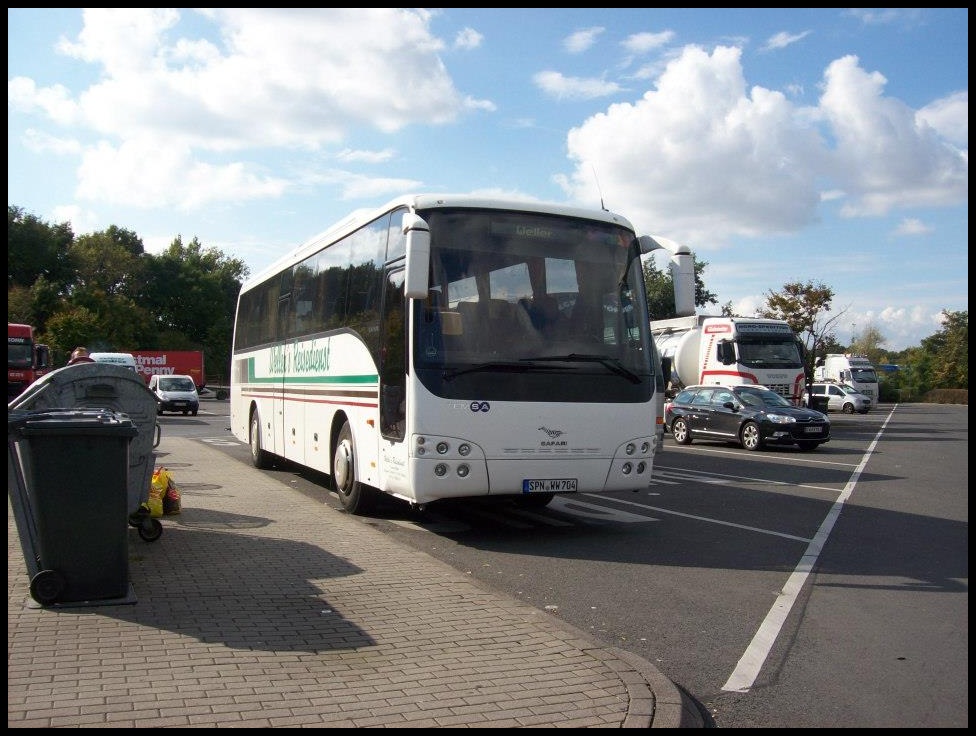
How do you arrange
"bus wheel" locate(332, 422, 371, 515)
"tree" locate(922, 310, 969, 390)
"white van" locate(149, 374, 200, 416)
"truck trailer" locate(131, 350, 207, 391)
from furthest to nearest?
"tree" locate(922, 310, 969, 390) → "truck trailer" locate(131, 350, 207, 391) → "white van" locate(149, 374, 200, 416) → "bus wheel" locate(332, 422, 371, 515)

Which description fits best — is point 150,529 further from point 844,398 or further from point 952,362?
point 952,362

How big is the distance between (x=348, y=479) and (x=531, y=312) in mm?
3340

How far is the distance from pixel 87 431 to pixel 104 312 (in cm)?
6975

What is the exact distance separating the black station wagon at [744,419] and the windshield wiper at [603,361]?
539 inches

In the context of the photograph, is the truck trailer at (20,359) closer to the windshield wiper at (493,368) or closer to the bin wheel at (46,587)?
the windshield wiper at (493,368)

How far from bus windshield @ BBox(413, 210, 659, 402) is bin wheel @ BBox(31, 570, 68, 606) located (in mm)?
3900

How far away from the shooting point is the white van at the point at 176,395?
131ft

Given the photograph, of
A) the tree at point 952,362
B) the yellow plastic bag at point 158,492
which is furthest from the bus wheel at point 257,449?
the tree at point 952,362

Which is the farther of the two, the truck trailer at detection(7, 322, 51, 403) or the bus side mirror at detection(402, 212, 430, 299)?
the truck trailer at detection(7, 322, 51, 403)

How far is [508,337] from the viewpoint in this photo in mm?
9578

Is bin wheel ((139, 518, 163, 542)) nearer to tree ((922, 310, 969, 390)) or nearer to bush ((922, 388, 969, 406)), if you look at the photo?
bush ((922, 388, 969, 406))

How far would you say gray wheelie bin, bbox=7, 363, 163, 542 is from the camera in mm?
8133

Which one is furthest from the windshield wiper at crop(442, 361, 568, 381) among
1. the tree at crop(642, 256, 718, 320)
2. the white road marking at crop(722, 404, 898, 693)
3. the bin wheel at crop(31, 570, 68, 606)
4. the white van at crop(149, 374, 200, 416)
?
the tree at crop(642, 256, 718, 320)

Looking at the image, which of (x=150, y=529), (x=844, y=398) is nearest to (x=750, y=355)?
(x=150, y=529)
